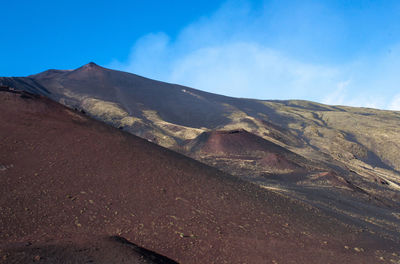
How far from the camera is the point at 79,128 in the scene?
54.1 ft

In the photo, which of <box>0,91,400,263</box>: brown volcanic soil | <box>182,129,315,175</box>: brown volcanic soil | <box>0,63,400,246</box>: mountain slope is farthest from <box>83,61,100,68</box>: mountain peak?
<box>0,91,400,263</box>: brown volcanic soil

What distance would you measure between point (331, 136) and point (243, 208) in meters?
65.0

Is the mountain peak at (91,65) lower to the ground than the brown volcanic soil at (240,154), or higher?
higher

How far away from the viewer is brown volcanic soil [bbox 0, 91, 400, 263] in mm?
9203

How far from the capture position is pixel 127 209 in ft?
38.4

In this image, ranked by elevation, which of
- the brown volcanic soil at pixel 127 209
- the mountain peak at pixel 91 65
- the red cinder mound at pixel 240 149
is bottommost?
the brown volcanic soil at pixel 127 209

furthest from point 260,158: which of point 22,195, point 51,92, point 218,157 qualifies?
point 51,92

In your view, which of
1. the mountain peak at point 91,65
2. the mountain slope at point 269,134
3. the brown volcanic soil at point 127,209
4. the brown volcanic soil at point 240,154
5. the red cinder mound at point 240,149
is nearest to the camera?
the brown volcanic soil at point 127,209

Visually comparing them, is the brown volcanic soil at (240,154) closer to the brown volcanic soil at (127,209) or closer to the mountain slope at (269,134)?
the mountain slope at (269,134)

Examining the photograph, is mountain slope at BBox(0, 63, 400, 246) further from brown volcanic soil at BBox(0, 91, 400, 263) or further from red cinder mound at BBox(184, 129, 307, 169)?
brown volcanic soil at BBox(0, 91, 400, 263)

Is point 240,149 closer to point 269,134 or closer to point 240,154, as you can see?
point 240,154

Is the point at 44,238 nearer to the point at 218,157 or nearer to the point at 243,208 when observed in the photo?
the point at 243,208

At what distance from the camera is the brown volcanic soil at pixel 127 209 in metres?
9.20

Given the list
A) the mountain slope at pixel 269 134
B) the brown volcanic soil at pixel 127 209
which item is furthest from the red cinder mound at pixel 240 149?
the brown volcanic soil at pixel 127 209
